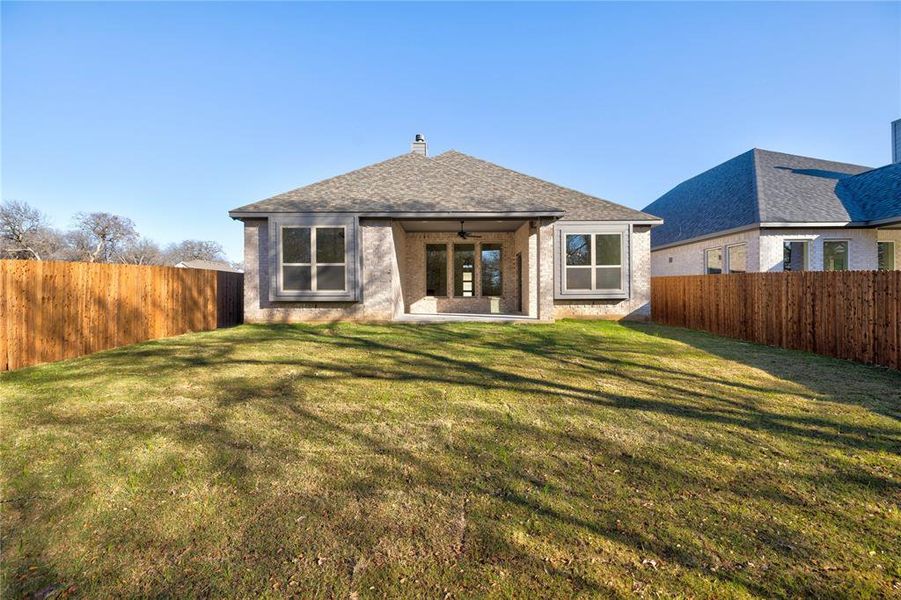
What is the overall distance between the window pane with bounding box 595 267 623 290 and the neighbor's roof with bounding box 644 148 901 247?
17.8ft

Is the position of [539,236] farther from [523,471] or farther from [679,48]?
[523,471]

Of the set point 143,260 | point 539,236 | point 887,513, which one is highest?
point 143,260

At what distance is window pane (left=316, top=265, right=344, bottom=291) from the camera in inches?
431

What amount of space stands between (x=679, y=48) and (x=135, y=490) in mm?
15730

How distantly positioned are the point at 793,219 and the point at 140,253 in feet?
216

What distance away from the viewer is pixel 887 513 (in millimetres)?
2299

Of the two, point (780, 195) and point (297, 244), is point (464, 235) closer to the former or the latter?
point (297, 244)

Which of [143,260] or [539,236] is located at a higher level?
[143,260]

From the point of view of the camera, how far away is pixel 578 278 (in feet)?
39.7

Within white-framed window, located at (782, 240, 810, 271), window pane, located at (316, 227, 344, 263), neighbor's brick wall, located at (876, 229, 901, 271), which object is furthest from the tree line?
neighbor's brick wall, located at (876, 229, 901, 271)

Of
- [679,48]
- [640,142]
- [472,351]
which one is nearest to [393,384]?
[472,351]

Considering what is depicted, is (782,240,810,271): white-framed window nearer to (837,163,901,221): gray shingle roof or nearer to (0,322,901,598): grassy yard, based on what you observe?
(837,163,901,221): gray shingle roof

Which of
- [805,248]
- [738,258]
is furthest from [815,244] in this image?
[738,258]

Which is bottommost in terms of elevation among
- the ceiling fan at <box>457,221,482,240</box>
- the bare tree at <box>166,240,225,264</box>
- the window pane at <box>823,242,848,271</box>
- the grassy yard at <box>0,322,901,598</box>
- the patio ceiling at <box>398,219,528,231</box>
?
the grassy yard at <box>0,322,901,598</box>
